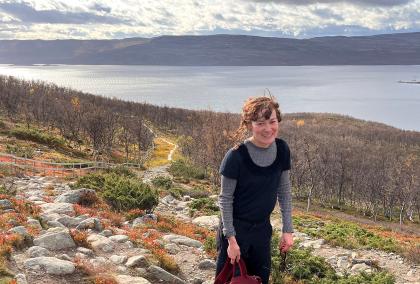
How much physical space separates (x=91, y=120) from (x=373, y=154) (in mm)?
93919

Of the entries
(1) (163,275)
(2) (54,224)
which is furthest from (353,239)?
(2) (54,224)

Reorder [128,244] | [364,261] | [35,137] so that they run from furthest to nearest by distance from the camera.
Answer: [35,137]
[364,261]
[128,244]

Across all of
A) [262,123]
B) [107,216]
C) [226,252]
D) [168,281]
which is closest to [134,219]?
[107,216]

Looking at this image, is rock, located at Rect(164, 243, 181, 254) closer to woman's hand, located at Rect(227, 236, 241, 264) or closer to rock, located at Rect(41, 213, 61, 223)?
rock, located at Rect(41, 213, 61, 223)

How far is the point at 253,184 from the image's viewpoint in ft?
15.8

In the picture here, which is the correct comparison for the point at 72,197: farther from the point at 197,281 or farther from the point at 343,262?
the point at 343,262

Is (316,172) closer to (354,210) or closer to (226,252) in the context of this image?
(354,210)

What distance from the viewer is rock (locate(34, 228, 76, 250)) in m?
8.81

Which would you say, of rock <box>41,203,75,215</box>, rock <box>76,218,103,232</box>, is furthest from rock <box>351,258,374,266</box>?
rock <box>41,203,75,215</box>

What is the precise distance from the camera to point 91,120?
6750 cm

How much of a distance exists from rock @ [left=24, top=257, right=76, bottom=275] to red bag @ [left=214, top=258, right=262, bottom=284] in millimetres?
3592

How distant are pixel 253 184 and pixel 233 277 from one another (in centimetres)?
111

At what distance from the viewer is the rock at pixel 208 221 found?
1653 centimetres

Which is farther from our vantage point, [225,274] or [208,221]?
[208,221]
